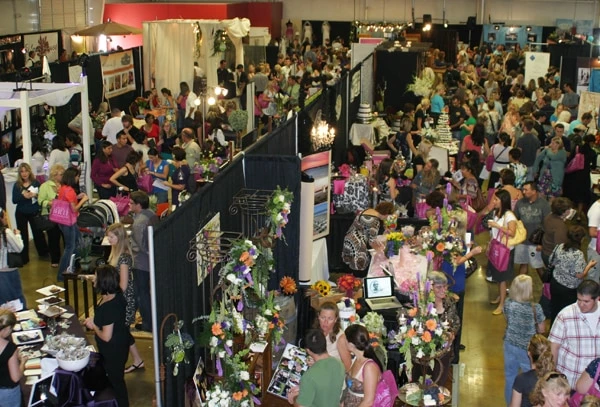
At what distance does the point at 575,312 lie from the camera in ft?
17.8

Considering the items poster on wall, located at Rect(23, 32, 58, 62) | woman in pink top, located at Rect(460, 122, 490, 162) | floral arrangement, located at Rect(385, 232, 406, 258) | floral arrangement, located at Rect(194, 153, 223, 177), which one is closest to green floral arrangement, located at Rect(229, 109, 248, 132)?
floral arrangement, located at Rect(194, 153, 223, 177)

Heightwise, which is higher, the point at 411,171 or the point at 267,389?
the point at 411,171

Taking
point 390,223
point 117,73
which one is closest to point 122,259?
point 390,223

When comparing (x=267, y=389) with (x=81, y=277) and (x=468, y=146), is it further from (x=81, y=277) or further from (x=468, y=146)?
(x=468, y=146)

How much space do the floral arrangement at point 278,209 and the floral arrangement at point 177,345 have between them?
5.12ft

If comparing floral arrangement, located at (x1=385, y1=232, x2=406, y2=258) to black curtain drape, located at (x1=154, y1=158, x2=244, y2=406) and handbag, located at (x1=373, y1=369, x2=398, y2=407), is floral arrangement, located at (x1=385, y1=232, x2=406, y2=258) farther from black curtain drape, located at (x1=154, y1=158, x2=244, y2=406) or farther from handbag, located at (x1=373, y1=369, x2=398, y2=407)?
handbag, located at (x1=373, y1=369, x2=398, y2=407)

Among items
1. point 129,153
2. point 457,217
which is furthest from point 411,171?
point 129,153

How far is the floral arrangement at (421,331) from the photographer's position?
5.41m

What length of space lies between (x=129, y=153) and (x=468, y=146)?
4260 mm

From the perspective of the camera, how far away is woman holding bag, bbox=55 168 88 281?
8000 millimetres

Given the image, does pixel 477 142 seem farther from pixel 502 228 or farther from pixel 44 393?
pixel 44 393

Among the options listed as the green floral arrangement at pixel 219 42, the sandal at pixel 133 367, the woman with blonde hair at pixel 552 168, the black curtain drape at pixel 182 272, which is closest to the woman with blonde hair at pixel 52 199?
the sandal at pixel 133 367

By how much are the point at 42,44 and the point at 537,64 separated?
10.1 m

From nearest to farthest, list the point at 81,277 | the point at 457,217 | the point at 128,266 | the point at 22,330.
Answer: the point at 22,330 → the point at 128,266 → the point at 81,277 → the point at 457,217
